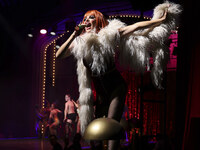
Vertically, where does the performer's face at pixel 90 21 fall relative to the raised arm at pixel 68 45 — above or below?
above

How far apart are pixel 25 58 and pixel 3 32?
1.19 metres

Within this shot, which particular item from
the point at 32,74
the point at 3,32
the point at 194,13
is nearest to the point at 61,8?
the point at 3,32

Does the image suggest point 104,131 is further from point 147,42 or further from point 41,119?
point 41,119

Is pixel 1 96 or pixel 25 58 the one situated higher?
pixel 25 58

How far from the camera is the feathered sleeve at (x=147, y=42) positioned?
2346 millimetres

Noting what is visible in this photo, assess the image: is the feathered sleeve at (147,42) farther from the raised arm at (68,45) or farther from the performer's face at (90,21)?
the raised arm at (68,45)

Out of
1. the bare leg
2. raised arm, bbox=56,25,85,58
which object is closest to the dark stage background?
raised arm, bbox=56,25,85,58

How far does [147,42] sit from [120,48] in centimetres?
23

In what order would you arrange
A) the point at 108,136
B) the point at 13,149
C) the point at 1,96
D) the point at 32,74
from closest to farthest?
1. the point at 108,136
2. the point at 13,149
3. the point at 1,96
4. the point at 32,74

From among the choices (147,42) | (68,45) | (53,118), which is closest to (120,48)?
(147,42)

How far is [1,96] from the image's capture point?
9.37 meters

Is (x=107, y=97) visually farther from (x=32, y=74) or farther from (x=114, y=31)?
(x=32, y=74)

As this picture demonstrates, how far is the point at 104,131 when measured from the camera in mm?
1937

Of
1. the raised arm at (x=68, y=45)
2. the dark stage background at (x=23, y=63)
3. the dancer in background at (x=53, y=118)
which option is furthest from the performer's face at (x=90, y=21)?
the dancer in background at (x=53, y=118)
